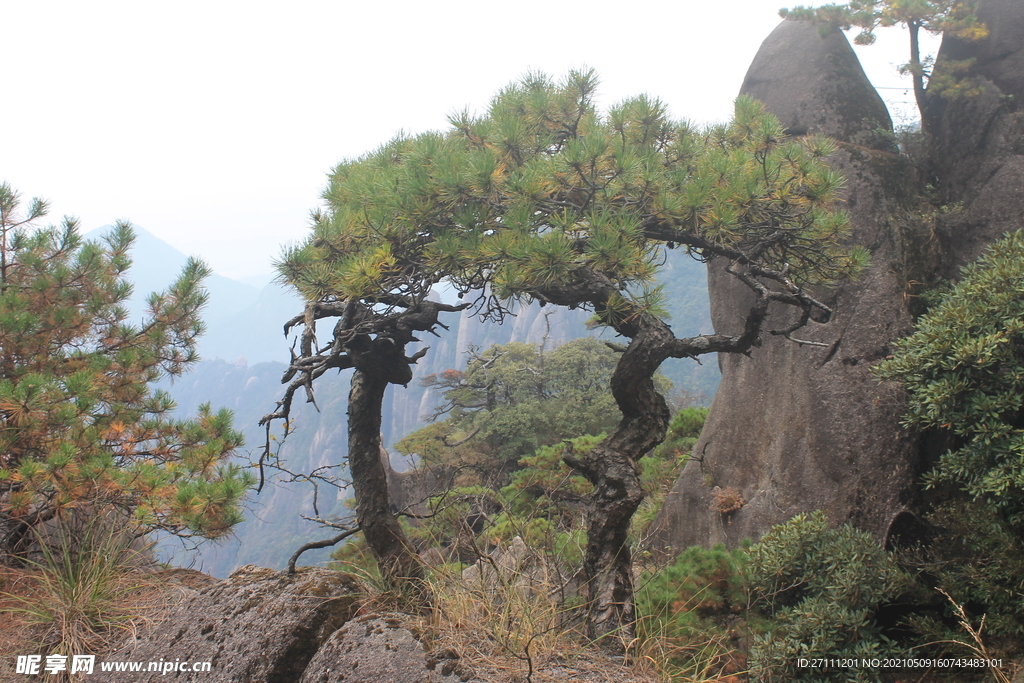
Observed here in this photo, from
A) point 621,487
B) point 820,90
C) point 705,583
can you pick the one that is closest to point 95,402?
point 621,487

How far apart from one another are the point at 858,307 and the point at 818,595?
8.66 feet

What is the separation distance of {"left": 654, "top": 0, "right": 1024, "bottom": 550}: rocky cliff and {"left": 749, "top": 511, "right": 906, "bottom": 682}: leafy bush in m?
0.85

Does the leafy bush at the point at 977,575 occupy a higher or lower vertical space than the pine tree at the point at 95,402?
lower

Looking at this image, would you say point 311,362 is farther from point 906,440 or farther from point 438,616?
point 906,440

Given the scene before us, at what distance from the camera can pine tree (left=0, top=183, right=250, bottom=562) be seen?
10.6 ft

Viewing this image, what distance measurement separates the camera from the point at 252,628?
2.85 metres

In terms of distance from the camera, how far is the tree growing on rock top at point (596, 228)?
3145 mm

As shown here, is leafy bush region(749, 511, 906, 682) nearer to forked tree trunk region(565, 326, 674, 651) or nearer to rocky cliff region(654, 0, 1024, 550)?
rocky cliff region(654, 0, 1024, 550)

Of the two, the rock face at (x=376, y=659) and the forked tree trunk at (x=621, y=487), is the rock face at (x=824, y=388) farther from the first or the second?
the rock face at (x=376, y=659)

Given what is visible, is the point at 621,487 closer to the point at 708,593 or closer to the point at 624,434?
the point at 624,434

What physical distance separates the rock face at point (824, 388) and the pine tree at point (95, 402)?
163 inches

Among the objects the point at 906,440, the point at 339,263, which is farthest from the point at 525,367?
the point at 339,263

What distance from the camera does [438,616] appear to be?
2805mm

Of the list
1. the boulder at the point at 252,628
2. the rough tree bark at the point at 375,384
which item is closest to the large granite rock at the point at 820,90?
the rough tree bark at the point at 375,384
